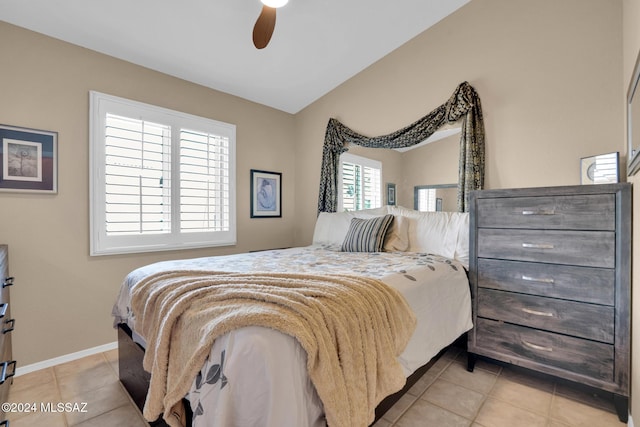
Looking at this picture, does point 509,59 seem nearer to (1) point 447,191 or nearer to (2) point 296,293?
(1) point 447,191

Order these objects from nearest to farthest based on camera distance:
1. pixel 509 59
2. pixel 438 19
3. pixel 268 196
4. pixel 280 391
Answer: pixel 280 391 < pixel 509 59 < pixel 438 19 < pixel 268 196

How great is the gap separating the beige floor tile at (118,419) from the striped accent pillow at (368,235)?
1.83m

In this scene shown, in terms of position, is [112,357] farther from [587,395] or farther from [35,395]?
[587,395]

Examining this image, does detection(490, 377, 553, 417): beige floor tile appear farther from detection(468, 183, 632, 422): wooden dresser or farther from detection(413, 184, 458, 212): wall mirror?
detection(413, 184, 458, 212): wall mirror

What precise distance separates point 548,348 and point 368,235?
1.39 metres

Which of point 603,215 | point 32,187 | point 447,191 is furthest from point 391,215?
point 32,187

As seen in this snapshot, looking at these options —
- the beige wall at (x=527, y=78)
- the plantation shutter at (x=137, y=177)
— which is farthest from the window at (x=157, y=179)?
the beige wall at (x=527, y=78)

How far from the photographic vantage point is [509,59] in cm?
240

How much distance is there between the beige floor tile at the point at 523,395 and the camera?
5.81 feet

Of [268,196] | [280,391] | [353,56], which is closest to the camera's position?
[280,391]

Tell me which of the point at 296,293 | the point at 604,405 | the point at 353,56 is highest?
the point at 353,56

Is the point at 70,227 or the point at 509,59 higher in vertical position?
the point at 509,59

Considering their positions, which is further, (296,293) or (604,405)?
(604,405)

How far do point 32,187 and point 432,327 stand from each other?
2.91 meters
